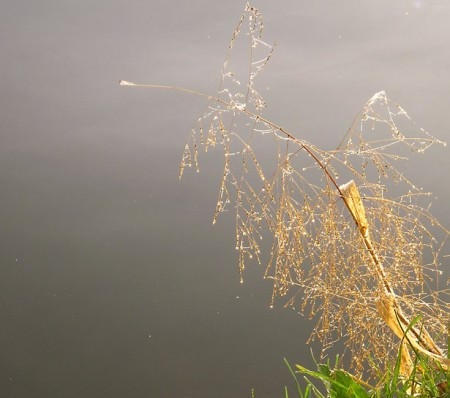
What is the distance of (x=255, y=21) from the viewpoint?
29.2 inches

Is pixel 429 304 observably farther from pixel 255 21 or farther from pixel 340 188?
pixel 255 21

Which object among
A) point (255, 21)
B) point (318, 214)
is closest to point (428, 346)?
point (318, 214)

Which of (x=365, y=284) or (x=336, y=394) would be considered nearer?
(x=336, y=394)

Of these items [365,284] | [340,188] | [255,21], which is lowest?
[365,284]

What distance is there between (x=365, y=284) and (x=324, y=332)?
0.08 meters

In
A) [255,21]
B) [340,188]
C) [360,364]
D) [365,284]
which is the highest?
[255,21]

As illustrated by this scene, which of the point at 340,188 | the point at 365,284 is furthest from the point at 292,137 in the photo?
the point at 365,284

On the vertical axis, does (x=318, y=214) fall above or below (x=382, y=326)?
above

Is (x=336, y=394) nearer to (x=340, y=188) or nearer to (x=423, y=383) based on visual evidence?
(x=423, y=383)

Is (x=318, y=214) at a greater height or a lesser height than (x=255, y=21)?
lesser

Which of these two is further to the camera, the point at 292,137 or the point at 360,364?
the point at 360,364

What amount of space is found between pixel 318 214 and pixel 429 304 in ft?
0.57

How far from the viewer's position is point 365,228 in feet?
2.49

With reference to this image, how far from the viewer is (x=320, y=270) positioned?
31.3 inches
